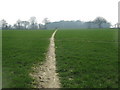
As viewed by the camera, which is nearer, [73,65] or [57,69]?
[57,69]

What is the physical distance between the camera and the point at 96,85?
8008mm

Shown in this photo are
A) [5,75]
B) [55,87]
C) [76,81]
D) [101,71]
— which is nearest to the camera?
[55,87]

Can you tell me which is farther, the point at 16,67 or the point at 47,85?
the point at 16,67

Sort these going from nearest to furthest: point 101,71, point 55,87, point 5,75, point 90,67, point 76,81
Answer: point 55,87
point 76,81
point 5,75
point 101,71
point 90,67

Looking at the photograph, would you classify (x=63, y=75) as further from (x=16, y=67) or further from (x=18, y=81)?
(x=16, y=67)

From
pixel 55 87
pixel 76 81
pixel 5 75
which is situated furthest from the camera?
pixel 5 75

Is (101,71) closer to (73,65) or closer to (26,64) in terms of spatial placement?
(73,65)

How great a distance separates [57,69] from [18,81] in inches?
106

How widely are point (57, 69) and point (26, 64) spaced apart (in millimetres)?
2268

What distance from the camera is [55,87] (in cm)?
775

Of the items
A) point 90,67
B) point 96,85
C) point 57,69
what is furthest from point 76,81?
point 90,67

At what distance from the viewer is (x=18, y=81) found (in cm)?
821

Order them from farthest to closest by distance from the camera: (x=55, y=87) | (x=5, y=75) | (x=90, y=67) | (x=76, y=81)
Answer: (x=90, y=67) → (x=5, y=75) → (x=76, y=81) → (x=55, y=87)

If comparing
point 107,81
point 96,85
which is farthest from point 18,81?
point 107,81
